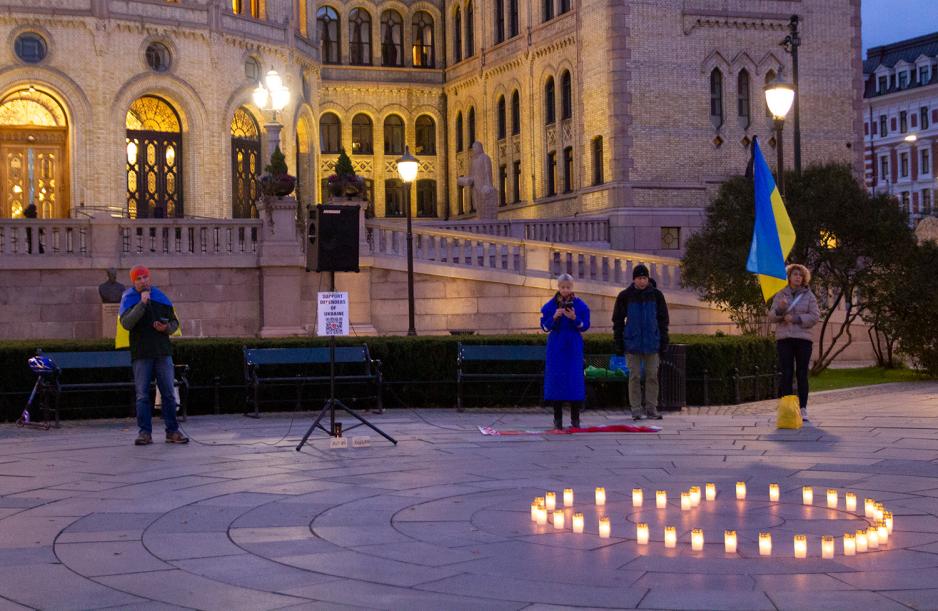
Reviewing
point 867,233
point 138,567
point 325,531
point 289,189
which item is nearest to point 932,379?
point 867,233

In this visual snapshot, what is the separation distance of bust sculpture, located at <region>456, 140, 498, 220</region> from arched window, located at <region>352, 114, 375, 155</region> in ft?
51.9

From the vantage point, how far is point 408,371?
63.7ft

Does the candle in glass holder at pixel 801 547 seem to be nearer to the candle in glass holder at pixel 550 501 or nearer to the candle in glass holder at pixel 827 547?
the candle in glass holder at pixel 827 547

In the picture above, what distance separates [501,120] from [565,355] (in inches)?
1418

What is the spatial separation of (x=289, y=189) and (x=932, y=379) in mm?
12520

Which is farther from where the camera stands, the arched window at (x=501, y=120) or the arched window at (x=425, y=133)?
the arched window at (x=425, y=133)

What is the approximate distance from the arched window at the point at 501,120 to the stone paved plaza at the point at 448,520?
3527cm

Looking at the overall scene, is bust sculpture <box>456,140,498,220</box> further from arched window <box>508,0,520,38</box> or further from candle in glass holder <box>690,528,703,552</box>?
candle in glass holder <box>690,528,703,552</box>

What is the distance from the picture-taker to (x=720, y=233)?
2588 cm

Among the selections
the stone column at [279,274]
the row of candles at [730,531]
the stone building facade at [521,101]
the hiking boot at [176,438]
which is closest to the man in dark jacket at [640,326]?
the hiking boot at [176,438]

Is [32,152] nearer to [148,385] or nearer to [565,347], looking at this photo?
[148,385]

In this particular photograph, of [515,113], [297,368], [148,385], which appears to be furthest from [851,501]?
[515,113]

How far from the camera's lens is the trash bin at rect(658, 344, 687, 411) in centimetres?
1888

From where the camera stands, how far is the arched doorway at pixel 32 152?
40125mm
